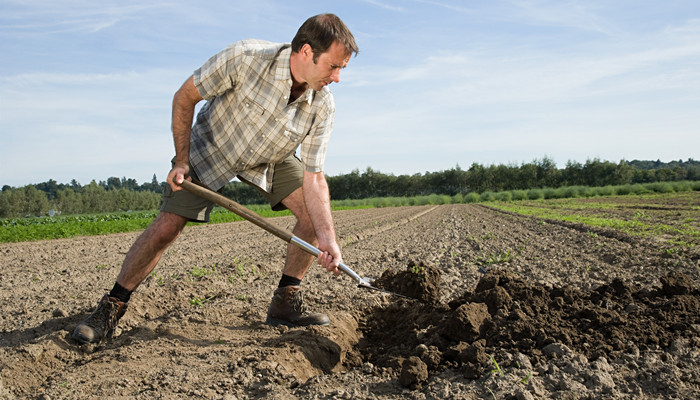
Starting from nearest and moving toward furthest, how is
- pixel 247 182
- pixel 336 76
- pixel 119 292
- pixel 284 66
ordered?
pixel 336 76
pixel 284 66
pixel 119 292
pixel 247 182

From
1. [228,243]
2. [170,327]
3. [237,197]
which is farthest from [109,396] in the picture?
[237,197]

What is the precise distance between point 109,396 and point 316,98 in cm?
209

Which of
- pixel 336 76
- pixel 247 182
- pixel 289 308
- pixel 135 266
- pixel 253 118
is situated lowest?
pixel 289 308

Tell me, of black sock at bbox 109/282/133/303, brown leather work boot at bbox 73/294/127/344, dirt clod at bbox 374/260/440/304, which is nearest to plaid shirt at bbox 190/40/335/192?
black sock at bbox 109/282/133/303

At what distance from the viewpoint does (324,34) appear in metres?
2.71

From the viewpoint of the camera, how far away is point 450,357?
268 centimetres

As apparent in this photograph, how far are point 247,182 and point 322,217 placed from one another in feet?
1.88

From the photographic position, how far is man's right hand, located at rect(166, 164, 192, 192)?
3.02 m

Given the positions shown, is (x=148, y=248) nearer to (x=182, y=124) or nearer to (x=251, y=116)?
(x=182, y=124)

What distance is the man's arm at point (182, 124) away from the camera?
2.98m

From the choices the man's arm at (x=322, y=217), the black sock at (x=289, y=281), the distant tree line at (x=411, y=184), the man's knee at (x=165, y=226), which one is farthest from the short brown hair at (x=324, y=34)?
the distant tree line at (x=411, y=184)

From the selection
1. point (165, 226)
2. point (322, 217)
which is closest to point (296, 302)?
point (322, 217)

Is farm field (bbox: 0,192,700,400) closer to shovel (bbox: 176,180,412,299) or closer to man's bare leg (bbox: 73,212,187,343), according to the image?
man's bare leg (bbox: 73,212,187,343)

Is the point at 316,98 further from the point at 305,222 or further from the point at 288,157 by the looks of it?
the point at 305,222
